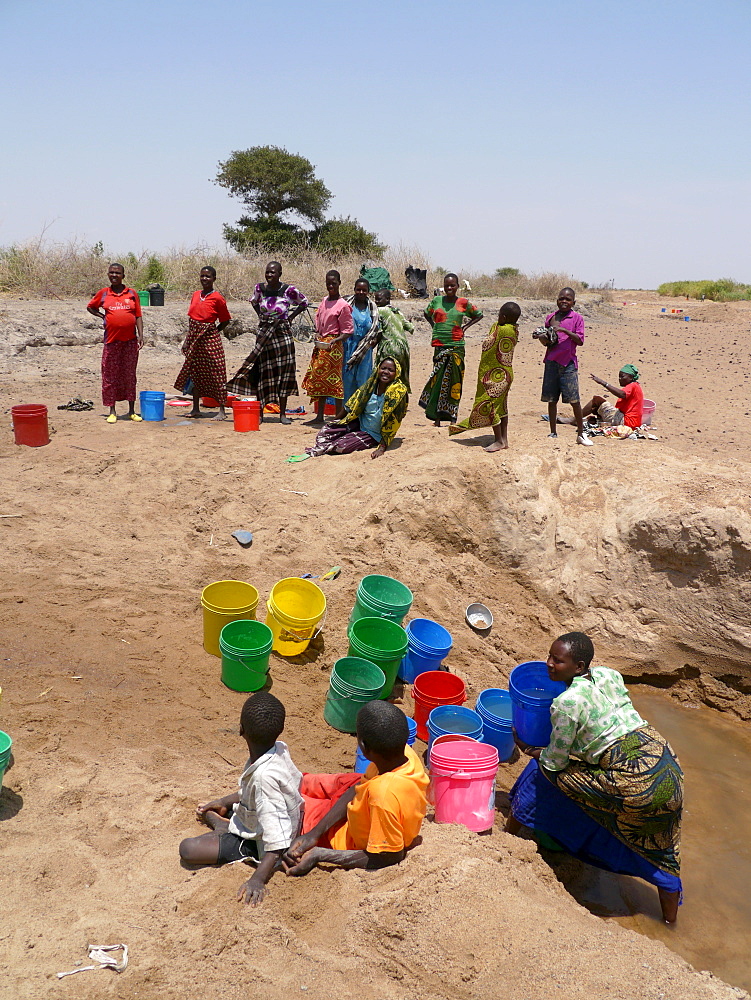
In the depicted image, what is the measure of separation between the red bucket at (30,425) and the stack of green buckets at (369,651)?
411cm

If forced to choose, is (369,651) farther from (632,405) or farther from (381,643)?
(632,405)

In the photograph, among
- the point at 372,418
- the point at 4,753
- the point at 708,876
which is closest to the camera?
the point at 4,753

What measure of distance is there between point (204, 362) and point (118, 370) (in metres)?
0.96

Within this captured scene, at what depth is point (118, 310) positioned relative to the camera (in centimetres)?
793

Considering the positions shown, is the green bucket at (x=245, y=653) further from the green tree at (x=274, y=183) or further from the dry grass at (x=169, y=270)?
the green tree at (x=274, y=183)

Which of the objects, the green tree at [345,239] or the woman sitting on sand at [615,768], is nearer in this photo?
the woman sitting on sand at [615,768]

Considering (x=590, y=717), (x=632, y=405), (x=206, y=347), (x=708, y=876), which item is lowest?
(x=708, y=876)

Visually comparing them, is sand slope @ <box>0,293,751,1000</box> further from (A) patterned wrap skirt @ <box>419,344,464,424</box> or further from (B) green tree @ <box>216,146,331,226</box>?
(B) green tree @ <box>216,146,331,226</box>

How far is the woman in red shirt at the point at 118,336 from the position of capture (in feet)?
26.0

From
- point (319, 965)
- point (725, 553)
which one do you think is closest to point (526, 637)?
point (725, 553)

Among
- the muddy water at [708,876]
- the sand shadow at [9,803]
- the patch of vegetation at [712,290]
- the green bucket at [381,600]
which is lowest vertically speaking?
the muddy water at [708,876]

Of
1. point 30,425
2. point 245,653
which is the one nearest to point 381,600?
point 245,653

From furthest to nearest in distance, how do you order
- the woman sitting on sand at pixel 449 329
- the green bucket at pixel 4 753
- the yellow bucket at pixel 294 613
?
1. the woman sitting on sand at pixel 449 329
2. the yellow bucket at pixel 294 613
3. the green bucket at pixel 4 753

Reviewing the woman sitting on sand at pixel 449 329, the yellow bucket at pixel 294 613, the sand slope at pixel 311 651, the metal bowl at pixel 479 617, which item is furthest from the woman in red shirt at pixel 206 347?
the metal bowl at pixel 479 617
